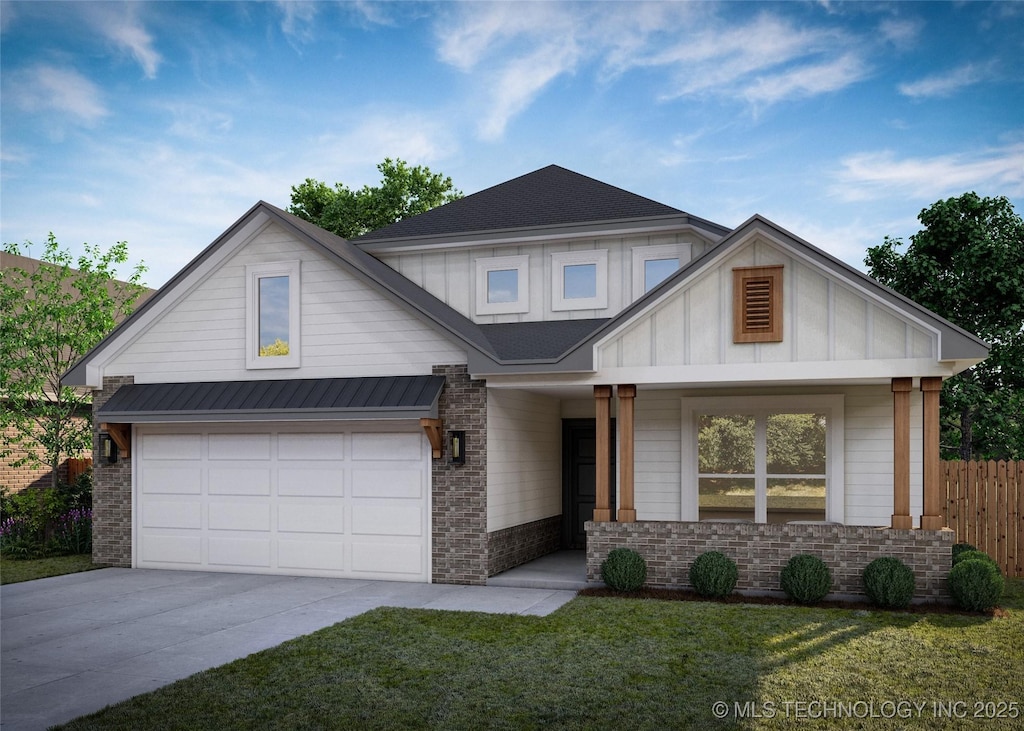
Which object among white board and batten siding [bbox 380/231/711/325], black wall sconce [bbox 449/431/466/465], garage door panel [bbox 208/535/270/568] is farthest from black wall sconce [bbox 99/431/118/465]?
black wall sconce [bbox 449/431/466/465]

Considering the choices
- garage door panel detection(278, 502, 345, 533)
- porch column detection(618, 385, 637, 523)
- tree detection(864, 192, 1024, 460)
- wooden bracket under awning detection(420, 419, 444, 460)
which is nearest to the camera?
porch column detection(618, 385, 637, 523)

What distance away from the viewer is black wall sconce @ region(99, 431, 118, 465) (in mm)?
15023

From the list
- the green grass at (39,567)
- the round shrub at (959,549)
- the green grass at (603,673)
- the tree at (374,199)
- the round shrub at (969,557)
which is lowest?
the green grass at (39,567)

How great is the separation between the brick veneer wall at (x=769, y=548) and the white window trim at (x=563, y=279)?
439 centimetres

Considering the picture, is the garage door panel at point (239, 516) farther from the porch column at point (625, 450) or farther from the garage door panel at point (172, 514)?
the porch column at point (625, 450)

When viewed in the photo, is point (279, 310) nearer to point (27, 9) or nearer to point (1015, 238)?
point (27, 9)

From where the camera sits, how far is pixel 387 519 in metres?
13.4

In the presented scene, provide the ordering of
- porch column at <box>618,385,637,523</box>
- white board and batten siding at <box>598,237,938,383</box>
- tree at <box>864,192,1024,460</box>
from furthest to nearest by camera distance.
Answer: tree at <box>864,192,1024,460</box> → porch column at <box>618,385,637,523</box> → white board and batten siding at <box>598,237,938,383</box>

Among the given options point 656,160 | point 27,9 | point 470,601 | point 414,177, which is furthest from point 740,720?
point 414,177

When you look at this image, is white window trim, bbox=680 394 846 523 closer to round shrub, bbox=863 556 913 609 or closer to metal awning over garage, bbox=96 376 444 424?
round shrub, bbox=863 556 913 609

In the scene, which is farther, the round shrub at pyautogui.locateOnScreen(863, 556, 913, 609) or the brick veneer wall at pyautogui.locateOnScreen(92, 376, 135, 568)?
the brick veneer wall at pyautogui.locateOnScreen(92, 376, 135, 568)

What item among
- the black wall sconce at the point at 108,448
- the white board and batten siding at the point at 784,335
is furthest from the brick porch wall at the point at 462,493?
the black wall sconce at the point at 108,448

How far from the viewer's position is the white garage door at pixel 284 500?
13.3 metres

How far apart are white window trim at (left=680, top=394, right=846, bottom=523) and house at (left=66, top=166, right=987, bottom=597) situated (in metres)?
0.03
